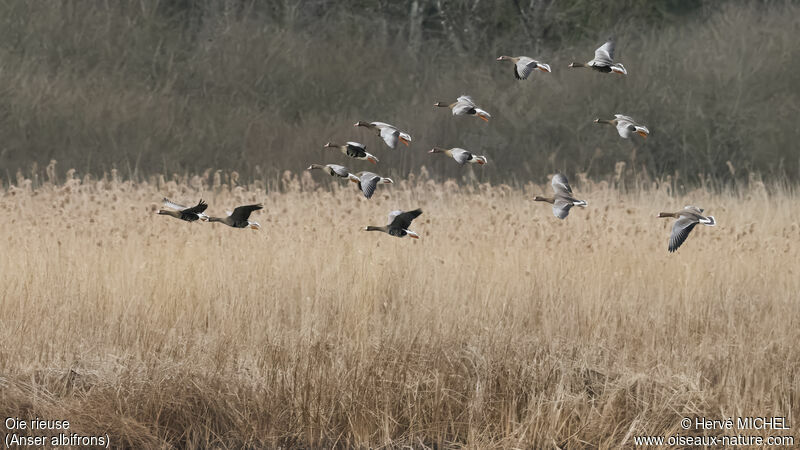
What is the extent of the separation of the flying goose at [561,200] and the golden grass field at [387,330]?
87 centimetres

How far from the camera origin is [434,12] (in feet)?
85.0

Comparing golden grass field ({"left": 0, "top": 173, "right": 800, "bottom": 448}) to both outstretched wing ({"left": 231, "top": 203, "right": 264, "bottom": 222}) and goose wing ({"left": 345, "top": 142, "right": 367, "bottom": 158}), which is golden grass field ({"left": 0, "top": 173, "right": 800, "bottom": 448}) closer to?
outstretched wing ({"left": 231, "top": 203, "right": 264, "bottom": 222})

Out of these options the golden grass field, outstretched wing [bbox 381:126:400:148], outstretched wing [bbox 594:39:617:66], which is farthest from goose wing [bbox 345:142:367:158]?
outstretched wing [bbox 594:39:617:66]

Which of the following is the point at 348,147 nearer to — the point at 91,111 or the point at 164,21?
the point at 91,111

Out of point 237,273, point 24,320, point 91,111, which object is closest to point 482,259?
point 237,273

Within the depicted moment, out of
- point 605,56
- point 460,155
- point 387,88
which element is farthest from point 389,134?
point 387,88

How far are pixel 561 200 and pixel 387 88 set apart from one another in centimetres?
1621

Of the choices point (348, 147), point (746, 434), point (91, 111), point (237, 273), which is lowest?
point (91, 111)

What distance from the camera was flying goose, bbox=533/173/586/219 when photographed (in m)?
4.87

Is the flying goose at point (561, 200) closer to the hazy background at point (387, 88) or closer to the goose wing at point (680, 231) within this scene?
the goose wing at point (680, 231)

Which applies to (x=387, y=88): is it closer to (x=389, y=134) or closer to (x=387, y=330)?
(x=387, y=330)

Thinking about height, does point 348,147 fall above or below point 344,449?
above

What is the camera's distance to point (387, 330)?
18.8 ft

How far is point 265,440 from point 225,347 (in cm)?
79
